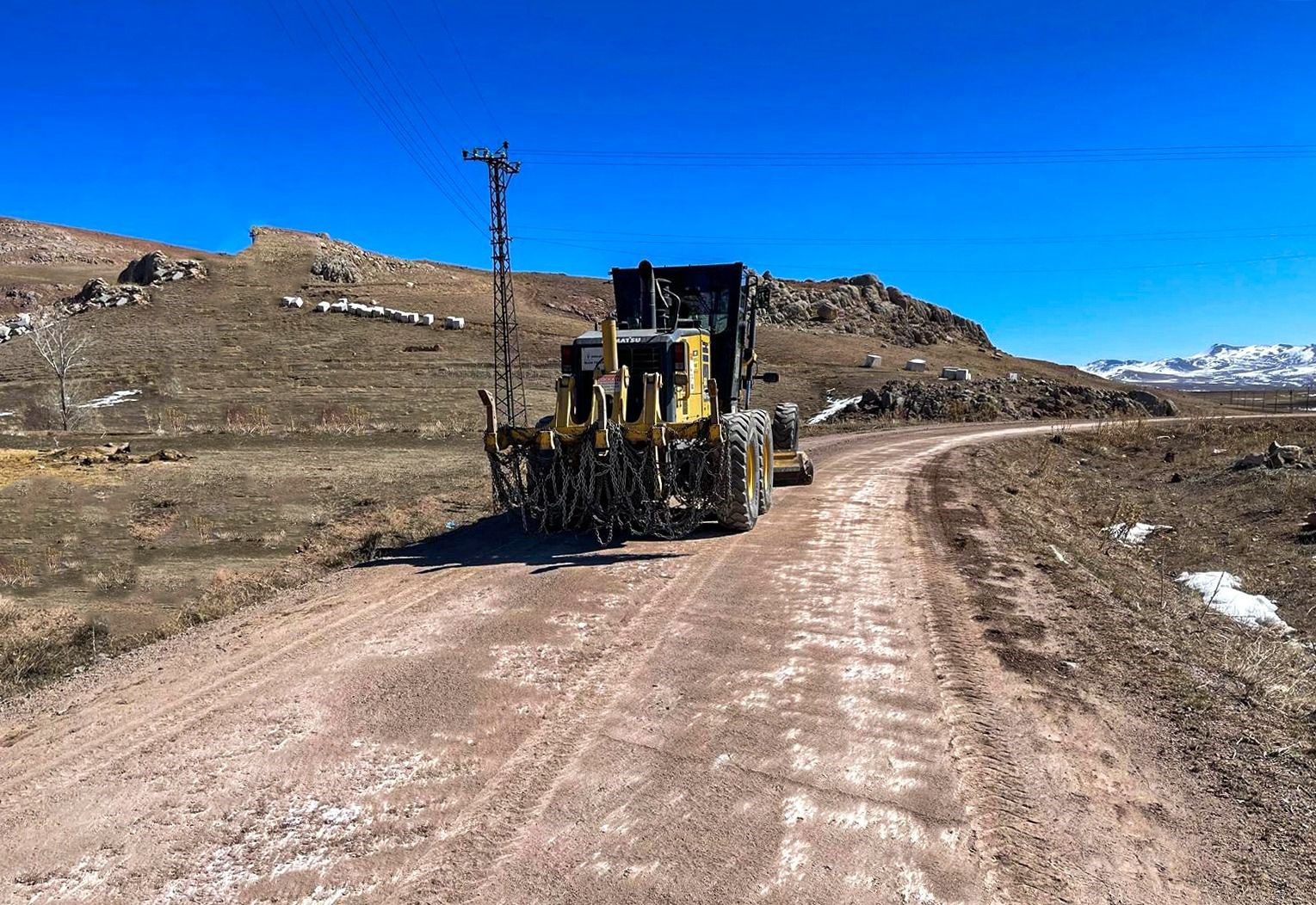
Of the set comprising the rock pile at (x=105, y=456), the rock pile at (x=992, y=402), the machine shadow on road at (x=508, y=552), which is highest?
the rock pile at (x=992, y=402)

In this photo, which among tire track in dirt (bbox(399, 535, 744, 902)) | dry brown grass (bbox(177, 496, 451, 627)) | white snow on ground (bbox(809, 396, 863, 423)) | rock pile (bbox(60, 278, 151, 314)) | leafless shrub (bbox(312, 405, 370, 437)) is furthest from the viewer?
rock pile (bbox(60, 278, 151, 314))

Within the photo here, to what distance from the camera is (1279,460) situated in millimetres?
15750

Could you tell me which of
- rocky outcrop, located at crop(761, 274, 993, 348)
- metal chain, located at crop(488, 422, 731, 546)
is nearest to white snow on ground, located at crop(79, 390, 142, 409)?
metal chain, located at crop(488, 422, 731, 546)

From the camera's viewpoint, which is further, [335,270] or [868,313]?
[868,313]

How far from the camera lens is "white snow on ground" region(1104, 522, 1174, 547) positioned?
37.6 ft

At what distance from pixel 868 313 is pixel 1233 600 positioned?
6439 centimetres

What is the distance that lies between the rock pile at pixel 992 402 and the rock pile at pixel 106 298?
4726 cm

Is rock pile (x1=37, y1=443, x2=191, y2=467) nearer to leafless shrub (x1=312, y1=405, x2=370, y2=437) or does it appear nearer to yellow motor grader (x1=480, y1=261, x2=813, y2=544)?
leafless shrub (x1=312, y1=405, x2=370, y2=437)

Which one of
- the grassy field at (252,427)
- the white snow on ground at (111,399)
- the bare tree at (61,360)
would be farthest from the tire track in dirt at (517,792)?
the white snow on ground at (111,399)

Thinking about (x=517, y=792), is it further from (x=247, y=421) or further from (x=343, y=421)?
(x=247, y=421)

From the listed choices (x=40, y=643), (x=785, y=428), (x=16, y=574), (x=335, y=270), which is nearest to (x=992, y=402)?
(x=785, y=428)

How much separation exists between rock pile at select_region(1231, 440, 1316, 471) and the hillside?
417 inches

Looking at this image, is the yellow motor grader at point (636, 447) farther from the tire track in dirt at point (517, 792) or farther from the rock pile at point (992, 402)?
the rock pile at point (992, 402)

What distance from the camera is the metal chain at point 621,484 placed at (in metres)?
9.29
